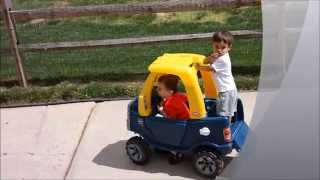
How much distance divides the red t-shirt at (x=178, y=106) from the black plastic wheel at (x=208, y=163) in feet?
0.90

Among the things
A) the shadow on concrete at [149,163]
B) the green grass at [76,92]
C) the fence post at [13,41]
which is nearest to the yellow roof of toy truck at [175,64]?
the shadow on concrete at [149,163]

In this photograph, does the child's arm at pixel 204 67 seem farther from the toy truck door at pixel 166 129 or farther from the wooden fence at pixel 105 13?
the wooden fence at pixel 105 13

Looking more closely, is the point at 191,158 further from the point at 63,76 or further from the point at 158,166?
the point at 63,76

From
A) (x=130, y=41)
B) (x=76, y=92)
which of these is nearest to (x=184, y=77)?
(x=76, y=92)

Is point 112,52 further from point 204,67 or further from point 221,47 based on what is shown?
point 221,47

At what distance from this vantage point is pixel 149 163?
4441mm

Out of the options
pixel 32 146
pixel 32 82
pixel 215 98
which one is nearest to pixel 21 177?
pixel 32 146

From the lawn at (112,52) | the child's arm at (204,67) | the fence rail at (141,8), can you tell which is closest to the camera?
the child's arm at (204,67)

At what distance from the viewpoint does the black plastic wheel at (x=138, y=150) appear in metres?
4.36

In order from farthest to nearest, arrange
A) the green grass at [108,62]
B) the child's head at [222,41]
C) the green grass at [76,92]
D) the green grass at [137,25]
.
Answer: the green grass at [137,25] → the green grass at [108,62] → the green grass at [76,92] → the child's head at [222,41]

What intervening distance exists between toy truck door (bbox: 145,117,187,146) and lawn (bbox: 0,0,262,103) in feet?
5.61

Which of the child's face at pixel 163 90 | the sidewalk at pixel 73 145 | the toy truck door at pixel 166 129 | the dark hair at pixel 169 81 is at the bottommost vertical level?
the sidewalk at pixel 73 145

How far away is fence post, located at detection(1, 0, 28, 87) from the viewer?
20.1ft

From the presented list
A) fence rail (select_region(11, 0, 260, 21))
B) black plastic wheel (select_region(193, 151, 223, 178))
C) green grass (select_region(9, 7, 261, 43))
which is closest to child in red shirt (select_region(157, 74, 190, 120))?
black plastic wheel (select_region(193, 151, 223, 178))
